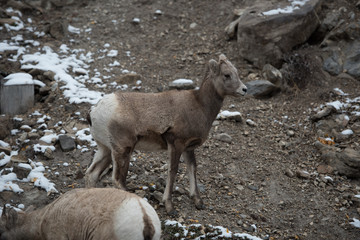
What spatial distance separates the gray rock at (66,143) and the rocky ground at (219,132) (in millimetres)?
58

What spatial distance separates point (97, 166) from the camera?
6.91 metres

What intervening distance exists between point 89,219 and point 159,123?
2437 millimetres

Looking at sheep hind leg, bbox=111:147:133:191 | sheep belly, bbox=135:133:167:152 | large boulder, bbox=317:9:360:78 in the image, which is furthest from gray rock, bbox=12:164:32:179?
large boulder, bbox=317:9:360:78

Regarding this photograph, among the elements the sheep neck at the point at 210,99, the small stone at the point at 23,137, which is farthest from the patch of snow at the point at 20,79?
the sheep neck at the point at 210,99

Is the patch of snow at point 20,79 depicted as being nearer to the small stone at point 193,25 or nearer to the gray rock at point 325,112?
the small stone at point 193,25

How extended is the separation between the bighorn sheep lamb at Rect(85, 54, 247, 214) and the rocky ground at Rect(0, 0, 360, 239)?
30.0 inches

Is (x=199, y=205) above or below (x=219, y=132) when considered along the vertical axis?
below

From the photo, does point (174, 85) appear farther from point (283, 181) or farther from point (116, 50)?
point (283, 181)

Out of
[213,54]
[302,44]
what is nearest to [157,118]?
[213,54]

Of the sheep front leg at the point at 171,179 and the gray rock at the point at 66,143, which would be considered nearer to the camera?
the sheep front leg at the point at 171,179

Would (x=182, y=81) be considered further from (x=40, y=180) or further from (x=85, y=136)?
(x=40, y=180)

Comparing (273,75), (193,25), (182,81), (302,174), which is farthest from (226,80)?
(193,25)

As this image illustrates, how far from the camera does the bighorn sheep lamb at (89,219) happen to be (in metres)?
4.44

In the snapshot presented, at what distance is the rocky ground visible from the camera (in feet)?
23.4
